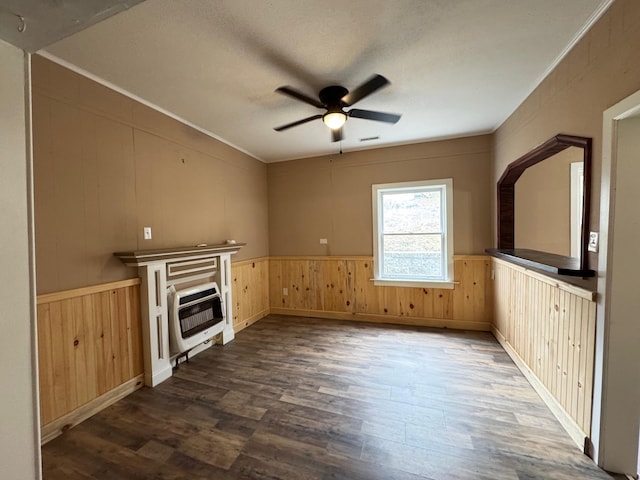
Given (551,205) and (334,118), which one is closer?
(334,118)

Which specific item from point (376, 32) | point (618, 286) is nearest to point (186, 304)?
point (376, 32)

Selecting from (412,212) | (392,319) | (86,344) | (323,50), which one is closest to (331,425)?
(86,344)

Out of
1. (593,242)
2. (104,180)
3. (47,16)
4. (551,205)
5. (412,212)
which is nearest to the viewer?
(47,16)

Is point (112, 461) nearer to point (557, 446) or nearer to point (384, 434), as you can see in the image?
point (384, 434)

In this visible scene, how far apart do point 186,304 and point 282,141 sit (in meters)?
2.34

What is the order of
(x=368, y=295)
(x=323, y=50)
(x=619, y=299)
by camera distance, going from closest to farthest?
(x=619, y=299)
(x=323, y=50)
(x=368, y=295)

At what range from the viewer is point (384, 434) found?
177 centimetres

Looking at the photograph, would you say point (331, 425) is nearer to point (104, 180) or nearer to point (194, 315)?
point (194, 315)

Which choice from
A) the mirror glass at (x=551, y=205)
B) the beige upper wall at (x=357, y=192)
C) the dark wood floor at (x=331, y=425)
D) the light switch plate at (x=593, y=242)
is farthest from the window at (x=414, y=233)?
the light switch plate at (x=593, y=242)

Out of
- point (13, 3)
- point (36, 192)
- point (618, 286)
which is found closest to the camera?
point (13, 3)

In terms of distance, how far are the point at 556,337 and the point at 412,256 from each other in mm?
2012

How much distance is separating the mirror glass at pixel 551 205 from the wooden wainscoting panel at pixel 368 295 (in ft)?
1.97

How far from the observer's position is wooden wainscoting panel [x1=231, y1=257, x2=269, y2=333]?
371 cm

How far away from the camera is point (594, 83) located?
1574mm
